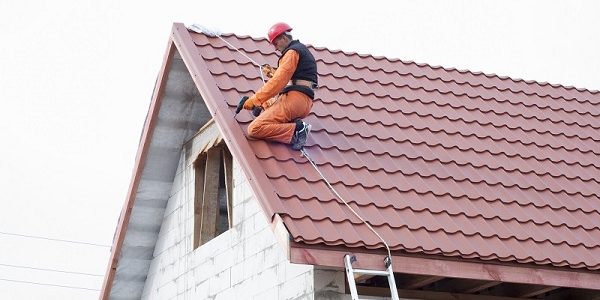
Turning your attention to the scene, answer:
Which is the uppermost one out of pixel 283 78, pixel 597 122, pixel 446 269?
pixel 597 122

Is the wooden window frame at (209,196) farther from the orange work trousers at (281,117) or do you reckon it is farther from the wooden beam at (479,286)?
the wooden beam at (479,286)

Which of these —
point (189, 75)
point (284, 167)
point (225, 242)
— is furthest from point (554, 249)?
point (189, 75)

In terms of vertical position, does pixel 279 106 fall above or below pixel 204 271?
above

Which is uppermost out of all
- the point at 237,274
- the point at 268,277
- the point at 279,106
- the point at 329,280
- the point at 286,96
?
the point at 286,96

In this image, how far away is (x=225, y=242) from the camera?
11.6 m

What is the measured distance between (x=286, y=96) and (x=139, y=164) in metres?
2.76

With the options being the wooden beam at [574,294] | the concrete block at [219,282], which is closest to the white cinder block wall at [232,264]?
the concrete block at [219,282]

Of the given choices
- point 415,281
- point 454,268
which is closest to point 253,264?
point 415,281

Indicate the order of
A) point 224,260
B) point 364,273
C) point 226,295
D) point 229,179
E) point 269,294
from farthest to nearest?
1. point 229,179
2. point 224,260
3. point 226,295
4. point 269,294
5. point 364,273

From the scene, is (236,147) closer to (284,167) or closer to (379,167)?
(284,167)

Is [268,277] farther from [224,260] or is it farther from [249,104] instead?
[249,104]

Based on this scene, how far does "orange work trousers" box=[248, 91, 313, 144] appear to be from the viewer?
10383 millimetres

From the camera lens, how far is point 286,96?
10.6 m

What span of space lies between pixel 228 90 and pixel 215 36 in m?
1.35
